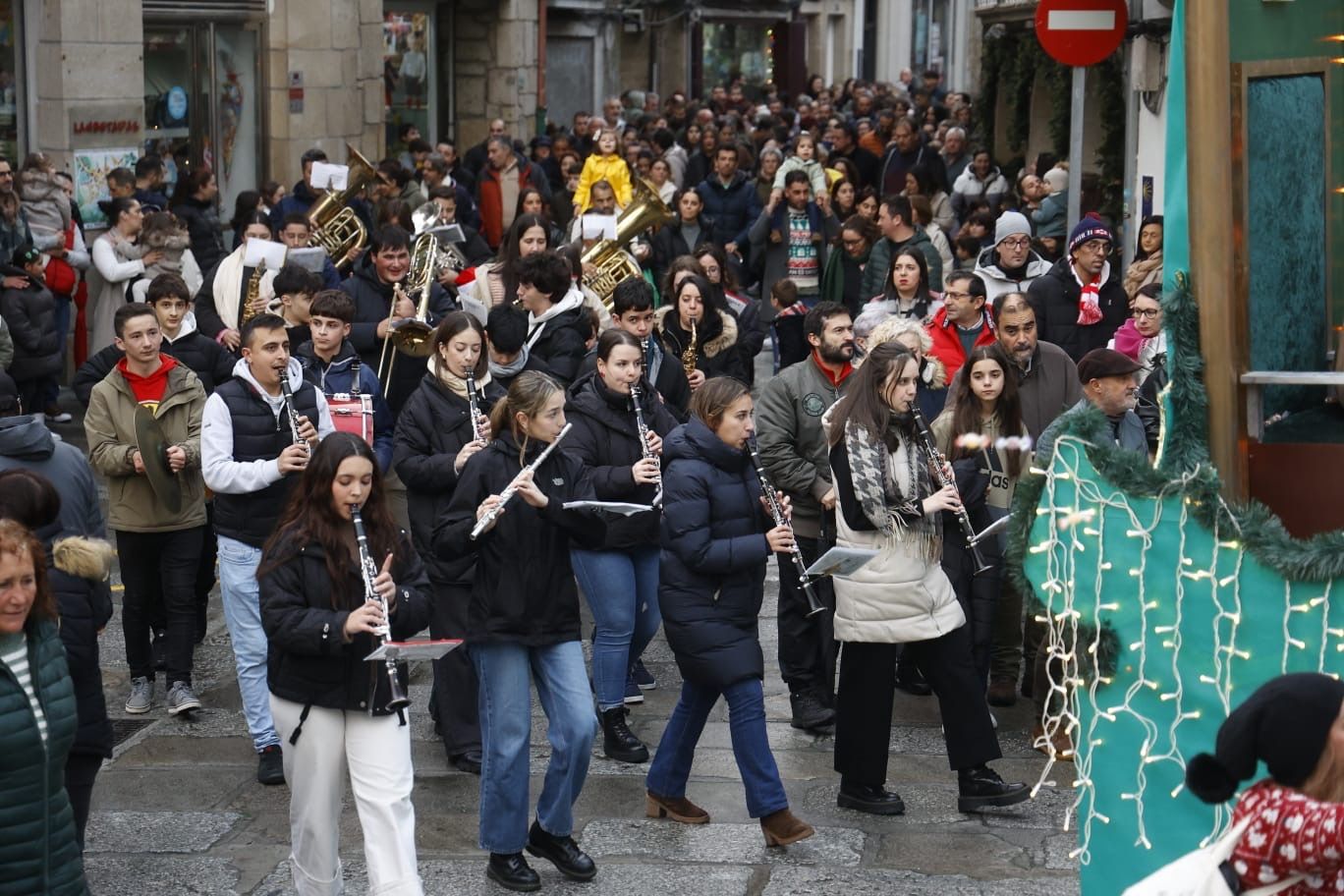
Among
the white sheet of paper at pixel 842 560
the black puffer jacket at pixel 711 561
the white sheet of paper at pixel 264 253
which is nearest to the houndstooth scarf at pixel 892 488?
the white sheet of paper at pixel 842 560

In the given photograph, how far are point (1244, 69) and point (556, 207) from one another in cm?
1628

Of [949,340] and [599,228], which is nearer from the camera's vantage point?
[949,340]

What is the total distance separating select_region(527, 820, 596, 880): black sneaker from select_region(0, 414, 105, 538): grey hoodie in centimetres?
181

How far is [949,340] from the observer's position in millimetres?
9375

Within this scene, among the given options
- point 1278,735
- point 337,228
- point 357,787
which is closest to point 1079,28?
point 337,228

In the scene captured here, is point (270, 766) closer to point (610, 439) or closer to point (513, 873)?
point (513, 873)

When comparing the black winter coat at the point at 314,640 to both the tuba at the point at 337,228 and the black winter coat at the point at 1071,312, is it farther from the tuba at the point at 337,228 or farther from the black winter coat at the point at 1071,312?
the tuba at the point at 337,228

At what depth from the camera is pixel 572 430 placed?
7977mm

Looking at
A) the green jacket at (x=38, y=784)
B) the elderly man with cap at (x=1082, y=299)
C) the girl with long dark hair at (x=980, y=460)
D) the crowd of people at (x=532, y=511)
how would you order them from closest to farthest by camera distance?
the green jacket at (x=38, y=784) → the crowd of people at (x=532, y=511) → the girl with long dark hair at (x=980, y=460) → the elderly man with cap at (x=1082, y=299)

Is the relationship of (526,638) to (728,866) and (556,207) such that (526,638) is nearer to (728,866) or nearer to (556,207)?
(728,866)

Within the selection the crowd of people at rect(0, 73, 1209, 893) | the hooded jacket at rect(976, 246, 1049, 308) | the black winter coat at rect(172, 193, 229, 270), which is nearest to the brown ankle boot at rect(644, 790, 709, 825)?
the crowd of people at rect(0, 73, 1209, 893)

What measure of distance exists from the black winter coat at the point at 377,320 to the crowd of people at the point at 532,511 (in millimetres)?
17

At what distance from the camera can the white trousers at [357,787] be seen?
5.89 meters

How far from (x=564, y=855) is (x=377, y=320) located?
157 inches
